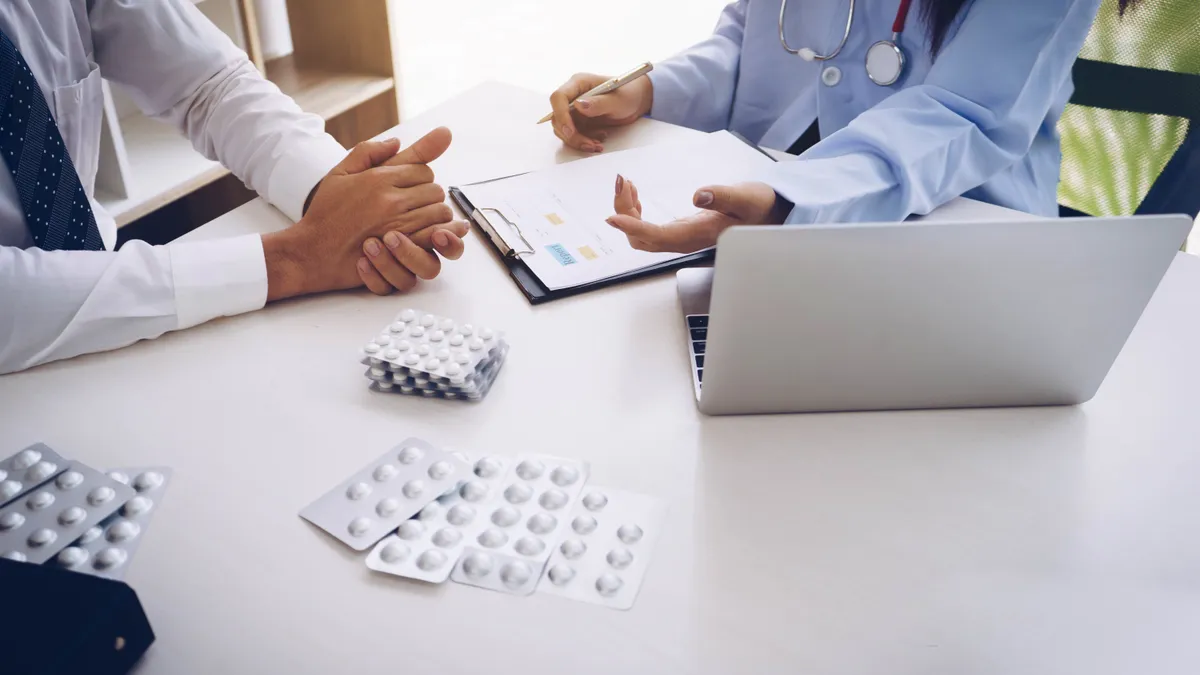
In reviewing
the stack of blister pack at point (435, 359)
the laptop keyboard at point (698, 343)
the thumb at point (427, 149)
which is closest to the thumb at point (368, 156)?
the thumb at point (427, 149)

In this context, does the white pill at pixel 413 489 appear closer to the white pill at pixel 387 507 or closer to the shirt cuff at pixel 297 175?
the white pill at pixel 387 507

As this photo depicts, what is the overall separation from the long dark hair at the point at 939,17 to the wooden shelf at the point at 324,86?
153 cm

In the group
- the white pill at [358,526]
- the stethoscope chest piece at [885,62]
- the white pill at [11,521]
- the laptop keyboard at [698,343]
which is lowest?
the white pill at [358,526]

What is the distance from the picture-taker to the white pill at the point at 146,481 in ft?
2.07

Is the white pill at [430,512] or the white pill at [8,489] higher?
the white pill at [8,489]

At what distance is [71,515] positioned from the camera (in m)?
0.59

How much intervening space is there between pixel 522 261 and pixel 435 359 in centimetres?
21

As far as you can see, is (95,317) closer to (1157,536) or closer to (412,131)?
(412,131)

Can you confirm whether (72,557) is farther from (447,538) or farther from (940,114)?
(940,114)

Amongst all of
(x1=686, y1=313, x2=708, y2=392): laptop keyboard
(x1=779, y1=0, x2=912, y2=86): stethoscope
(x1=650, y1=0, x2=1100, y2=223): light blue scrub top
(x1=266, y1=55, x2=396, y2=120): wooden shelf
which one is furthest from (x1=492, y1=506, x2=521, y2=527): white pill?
(x1=266, y1=55, x2=396, y2=120): wooden shelf

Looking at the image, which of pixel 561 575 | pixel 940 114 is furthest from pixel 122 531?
pixel 940 114

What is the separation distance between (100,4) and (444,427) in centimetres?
82

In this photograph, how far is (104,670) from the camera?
0.48 meters

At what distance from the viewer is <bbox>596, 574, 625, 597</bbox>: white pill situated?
0.56 meters
